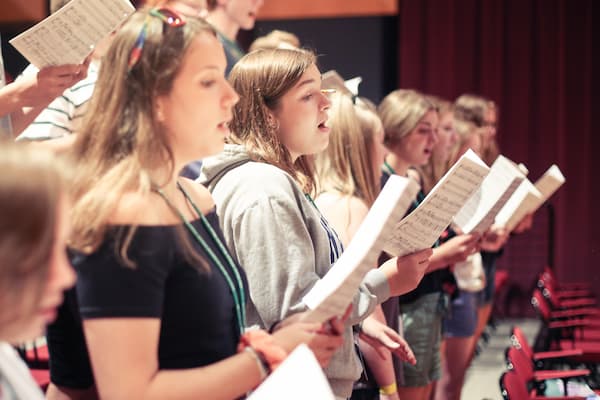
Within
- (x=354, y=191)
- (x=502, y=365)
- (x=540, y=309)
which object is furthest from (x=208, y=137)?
(x=502, y=365)

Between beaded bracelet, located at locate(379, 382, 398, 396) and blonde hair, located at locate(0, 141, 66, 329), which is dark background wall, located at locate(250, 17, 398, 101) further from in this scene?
blonde hair, located at locate(0, 141, 66, 329)

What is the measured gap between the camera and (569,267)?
29.8ft

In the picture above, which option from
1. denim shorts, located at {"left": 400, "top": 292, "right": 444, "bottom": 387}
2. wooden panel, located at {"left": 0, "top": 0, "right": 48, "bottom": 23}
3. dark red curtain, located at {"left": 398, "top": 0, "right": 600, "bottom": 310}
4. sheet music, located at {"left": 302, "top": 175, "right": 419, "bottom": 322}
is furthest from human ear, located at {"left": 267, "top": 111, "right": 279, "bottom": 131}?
dark red curtain, located at {"left": 398, "top": 0, "right": 600, "bottom": 310}

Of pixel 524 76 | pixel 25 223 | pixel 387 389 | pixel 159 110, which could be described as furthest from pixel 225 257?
pixel 524 76

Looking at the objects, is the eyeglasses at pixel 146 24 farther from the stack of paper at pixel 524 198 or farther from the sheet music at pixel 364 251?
the stack of paper at pixel 524 198

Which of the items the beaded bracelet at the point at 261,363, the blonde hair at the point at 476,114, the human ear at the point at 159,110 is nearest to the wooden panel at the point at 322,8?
the blonde hair at the point at 476,114

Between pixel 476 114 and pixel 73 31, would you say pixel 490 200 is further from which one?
pixel 476 114

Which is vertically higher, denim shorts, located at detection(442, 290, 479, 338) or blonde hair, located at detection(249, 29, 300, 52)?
blonde hair, located at detection(249, 29, 300, 52)

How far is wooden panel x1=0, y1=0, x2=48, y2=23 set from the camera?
22.2 feet

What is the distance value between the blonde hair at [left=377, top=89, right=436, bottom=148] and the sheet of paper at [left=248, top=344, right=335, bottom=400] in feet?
9.03

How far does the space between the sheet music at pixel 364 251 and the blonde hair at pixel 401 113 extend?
8.24 ft

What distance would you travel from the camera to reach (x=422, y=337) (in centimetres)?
389

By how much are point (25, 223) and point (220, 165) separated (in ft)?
3.60

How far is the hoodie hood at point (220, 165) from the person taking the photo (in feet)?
7.56
